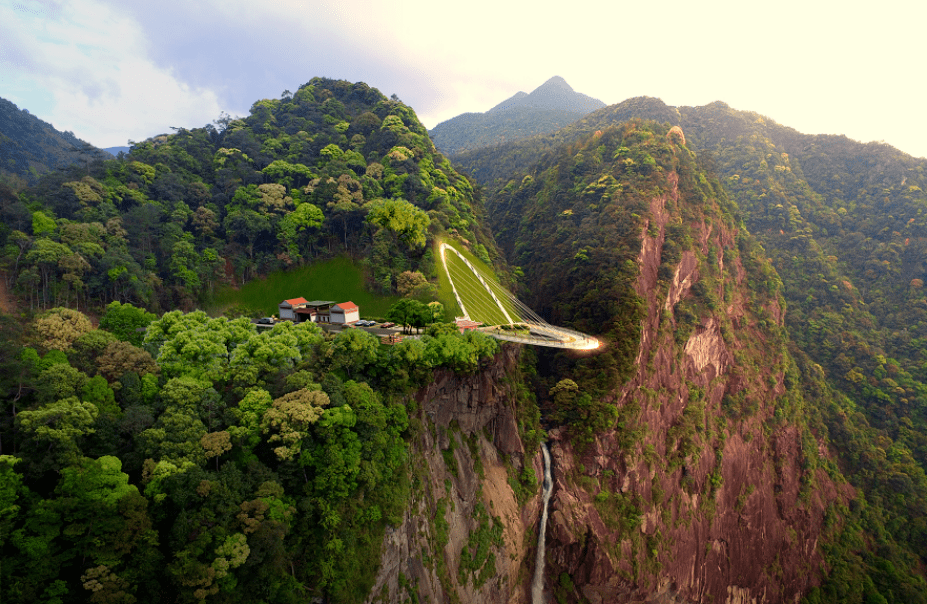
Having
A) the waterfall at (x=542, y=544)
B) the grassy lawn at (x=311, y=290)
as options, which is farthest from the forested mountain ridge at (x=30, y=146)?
the waterfall at (x=542, y=544)

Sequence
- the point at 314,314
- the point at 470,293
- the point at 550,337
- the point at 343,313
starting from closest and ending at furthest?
the point at 343,313, the point at 314,314, the point at 550,337, the point at 470,293

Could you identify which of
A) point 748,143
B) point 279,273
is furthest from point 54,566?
point 748,143

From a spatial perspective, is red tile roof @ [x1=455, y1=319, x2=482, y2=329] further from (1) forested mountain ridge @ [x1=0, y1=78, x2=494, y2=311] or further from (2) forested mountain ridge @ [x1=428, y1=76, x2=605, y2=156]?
(2) forested mountain ridge @ [x1=428, y1=76, x2=605, y2=156]

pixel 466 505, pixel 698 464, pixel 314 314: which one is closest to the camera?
pixel 466 505

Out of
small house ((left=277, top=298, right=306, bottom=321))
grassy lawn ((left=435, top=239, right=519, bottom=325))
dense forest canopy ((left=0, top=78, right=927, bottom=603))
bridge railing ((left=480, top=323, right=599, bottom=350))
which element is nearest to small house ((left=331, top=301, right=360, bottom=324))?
small house ((left=277, top=298, right=306, bottom=321))

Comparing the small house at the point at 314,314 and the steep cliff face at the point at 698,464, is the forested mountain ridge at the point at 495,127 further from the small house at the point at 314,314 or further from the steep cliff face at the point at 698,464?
the small house at the point at 314,314

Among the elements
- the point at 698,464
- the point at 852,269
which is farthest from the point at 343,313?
the point at 852,269

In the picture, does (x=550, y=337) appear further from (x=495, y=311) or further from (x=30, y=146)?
(x=30, y=146)
